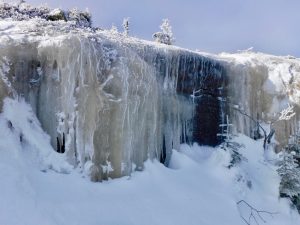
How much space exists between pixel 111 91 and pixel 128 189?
9.44 feet

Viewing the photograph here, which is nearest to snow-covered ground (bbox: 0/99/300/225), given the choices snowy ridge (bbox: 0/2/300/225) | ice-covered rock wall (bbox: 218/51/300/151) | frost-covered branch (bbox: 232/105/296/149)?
snowy ridge (bbox: 0/2/300/225)

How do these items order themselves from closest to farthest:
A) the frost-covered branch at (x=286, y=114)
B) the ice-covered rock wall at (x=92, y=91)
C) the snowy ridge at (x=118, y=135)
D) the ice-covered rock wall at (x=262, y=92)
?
the snowy ridge at (x=118, y=135), the ice-covered rock wall at (x=92, y=91), the ice-covered rock wall at (x=262, y=92), the frost-covered branch at (x=286, y=114)

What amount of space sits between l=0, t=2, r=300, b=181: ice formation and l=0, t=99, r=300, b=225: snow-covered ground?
18.4 inches

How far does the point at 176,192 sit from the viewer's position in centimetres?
1670

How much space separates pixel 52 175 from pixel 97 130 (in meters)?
Result: 2.07

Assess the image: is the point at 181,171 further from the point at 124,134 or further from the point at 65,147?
the point at 65,147

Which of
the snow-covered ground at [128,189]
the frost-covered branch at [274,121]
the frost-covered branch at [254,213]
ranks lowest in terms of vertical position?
the frost-covered branch at [254,213]

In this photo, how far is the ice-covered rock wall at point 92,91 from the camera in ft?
50.8

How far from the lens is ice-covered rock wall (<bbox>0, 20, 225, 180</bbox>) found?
15469 mm

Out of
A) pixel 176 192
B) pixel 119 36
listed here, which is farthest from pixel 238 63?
pixel 176 192

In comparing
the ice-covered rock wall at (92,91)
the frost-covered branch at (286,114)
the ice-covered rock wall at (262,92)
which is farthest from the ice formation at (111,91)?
the frost-covered branch at (286,114)

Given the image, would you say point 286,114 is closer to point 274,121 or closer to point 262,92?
point 274,121

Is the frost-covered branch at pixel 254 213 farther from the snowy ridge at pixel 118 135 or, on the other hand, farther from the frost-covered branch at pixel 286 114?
the frost-covered branch at pixel 286 114

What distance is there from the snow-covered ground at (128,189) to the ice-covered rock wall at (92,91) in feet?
1.35
